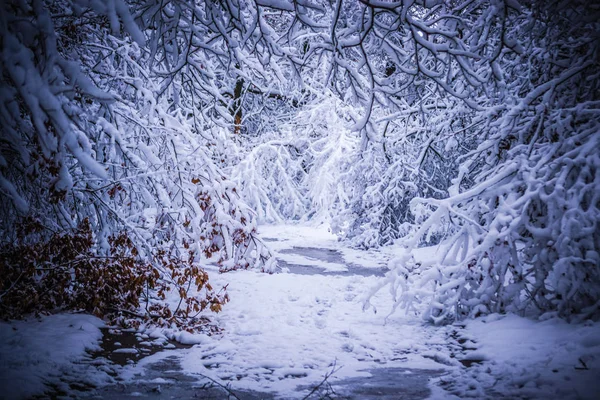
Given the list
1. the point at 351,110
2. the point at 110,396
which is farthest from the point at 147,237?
the point at 351,110

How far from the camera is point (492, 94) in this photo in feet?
20.2

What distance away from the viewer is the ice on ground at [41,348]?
3.01m

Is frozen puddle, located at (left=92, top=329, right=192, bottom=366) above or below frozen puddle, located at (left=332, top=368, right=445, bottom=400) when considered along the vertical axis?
above

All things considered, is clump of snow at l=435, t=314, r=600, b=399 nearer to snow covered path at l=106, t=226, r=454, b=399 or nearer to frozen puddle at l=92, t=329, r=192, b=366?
snow covered path at l=106, t=226, r=454, b=399

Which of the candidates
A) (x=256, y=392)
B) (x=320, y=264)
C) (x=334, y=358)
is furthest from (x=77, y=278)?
(x=320, y=264)

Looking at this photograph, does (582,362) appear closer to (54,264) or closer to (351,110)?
(54,264)

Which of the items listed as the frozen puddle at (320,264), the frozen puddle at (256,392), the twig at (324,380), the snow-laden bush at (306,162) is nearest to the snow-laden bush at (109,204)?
the frozen puddle at (256,392)

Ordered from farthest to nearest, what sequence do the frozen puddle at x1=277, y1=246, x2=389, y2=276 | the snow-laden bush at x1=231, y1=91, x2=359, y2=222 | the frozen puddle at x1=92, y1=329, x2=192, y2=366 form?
the snow-laden bush at x1=231, y1=91, x2=359, y2=222, the frozen puddle at x1=277, y1=246, x2=389, y2=276, the frozen puddle at x1=92, y1=329, x2=192, y2=366

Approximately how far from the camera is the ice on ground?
9.86 ft

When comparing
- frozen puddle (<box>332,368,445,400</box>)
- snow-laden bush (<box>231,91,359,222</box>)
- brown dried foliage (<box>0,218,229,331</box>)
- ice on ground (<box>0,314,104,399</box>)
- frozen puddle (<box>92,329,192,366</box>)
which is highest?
snow-laden bush (<box>231,91,359,222</box>)

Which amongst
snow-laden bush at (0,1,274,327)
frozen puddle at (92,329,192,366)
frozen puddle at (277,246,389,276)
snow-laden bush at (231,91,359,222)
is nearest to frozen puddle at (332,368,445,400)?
frozen puddle at (92,329,192,366)

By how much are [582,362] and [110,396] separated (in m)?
3.66

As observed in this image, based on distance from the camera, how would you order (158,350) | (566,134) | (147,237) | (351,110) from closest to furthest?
1. (158,350)
2. (566,134)
3. (147,237)
4. (351,110)

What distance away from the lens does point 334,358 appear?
3.92 metres
